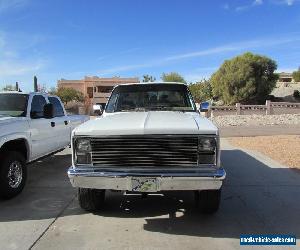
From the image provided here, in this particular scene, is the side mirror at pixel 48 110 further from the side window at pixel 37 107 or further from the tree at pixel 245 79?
the tree at pixel 245 79

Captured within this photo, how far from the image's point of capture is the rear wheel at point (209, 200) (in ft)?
18.4

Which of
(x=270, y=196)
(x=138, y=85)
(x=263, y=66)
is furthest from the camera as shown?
(x=263, y=66)

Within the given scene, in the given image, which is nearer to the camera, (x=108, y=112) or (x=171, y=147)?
(x=171, y=147)

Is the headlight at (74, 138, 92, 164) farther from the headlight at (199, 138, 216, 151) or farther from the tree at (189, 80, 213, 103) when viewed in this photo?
the tree at (189, 80, 213, 103)

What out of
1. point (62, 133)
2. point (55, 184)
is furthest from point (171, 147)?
point (62, 133)

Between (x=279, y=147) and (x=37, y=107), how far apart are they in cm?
780

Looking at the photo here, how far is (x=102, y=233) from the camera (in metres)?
5.22

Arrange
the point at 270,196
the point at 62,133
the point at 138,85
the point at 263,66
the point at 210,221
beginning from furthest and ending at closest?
1. the point at 263,66
2. the point at 62,133
3. the point at 138,85
4. the point at 270,196
5. the point at 210,221

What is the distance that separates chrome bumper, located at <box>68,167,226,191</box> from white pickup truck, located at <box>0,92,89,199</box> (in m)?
2.10

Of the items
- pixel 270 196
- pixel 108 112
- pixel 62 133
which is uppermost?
pixel 108 112

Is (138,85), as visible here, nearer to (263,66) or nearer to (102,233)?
(102,233)

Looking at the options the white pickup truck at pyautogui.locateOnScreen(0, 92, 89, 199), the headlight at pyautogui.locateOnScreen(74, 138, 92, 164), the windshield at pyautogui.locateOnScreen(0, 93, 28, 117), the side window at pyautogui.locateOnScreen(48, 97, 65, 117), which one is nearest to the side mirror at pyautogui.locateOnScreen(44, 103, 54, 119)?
the white pickup truck at pyautogui.locateOnScreen(0, 92, 89, 199)

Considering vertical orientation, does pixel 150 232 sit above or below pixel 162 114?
below

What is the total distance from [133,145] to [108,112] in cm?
220
